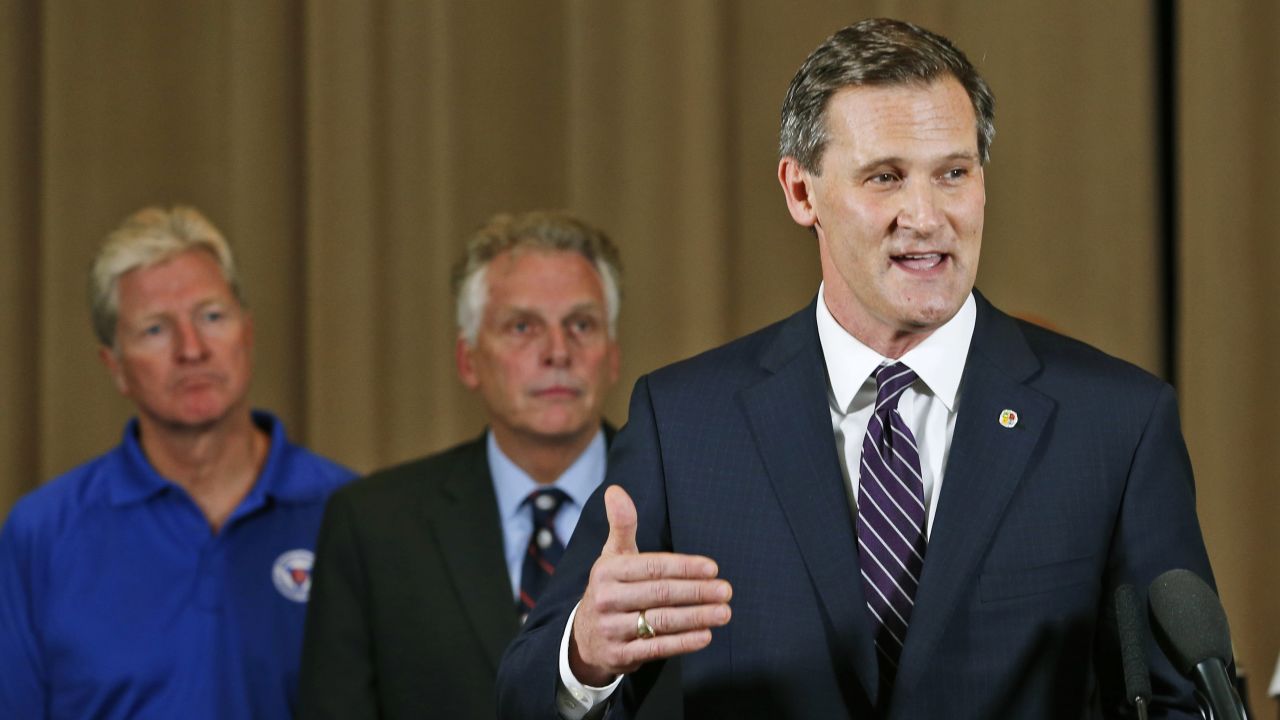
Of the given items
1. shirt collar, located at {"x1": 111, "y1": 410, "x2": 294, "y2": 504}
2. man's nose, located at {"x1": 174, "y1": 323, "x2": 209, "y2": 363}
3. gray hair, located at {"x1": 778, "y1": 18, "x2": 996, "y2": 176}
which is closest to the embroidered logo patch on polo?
shirt collar, located at {"x1": 111, "y1": 410, "x2": 294, "y2": 504}

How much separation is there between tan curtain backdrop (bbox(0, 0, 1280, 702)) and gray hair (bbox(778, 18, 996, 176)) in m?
2.09

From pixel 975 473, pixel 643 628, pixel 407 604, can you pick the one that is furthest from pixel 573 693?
pixel 407 604

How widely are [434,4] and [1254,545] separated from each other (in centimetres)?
Result: 225

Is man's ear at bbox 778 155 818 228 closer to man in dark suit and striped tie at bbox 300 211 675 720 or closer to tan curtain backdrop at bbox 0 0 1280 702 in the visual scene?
man in dark suit and striped tie at bbox 300 211 675 720

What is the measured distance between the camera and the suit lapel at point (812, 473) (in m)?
1.50

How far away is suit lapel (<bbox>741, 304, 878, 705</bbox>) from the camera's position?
150cm

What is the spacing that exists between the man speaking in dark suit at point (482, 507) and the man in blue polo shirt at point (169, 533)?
22 cm

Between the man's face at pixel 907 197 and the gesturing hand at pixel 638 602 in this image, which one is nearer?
the gesturing hand at pixel 638 602

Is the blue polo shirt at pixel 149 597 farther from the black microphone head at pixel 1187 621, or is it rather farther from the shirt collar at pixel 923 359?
the black microphone head at pixel 1187 621

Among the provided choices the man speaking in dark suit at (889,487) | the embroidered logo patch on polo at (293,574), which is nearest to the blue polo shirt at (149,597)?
the embroidered logo patch on polo at (293,574)

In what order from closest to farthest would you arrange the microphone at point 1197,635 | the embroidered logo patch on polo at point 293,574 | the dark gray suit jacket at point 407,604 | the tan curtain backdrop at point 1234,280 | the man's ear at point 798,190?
1. the microphone at point 1197,635
2. the man's ear at point 798,190
3. the dark gray suit jacket at point 407,604
4. the embroidered logo patch on polo at point 293,574
5. the tan curtain backdrop at point 1234,280

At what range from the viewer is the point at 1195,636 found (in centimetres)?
123

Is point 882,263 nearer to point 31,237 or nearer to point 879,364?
point 879,364

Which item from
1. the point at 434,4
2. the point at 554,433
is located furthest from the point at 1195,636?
the point at 434,4
